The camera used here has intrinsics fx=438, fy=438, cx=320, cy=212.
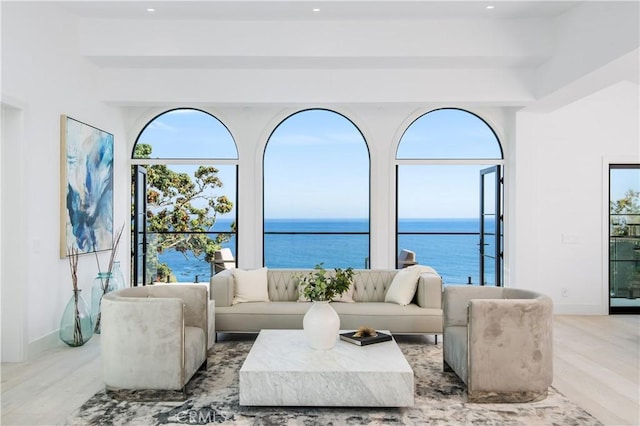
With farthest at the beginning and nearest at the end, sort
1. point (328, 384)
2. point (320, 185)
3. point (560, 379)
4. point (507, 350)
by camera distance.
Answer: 1. point (320, 185)
2. point (560, 379)
3. point (507, 350)
4. point (328, 384)

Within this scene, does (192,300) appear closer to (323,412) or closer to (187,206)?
(323,412)

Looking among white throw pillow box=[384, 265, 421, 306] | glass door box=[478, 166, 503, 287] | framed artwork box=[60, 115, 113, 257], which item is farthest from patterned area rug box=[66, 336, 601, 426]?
glass door box=[478, 166, 503, 287]

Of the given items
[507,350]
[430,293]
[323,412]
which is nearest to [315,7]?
[430,293]

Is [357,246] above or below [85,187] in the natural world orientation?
below

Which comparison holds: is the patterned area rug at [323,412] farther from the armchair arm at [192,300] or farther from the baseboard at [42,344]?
the baseboard at [42,344]

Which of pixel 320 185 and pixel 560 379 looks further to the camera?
pixel 320 185

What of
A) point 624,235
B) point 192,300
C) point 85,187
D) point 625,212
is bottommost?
point 192,300

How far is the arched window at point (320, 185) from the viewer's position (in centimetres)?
1030

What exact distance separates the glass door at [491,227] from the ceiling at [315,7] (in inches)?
93.5

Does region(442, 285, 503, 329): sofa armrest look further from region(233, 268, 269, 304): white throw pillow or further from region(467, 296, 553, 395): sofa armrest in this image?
region(233, 268, 269, 304): white throw pillow

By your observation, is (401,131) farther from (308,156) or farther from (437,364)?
(308,156)

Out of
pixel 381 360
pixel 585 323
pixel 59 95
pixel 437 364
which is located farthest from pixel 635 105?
pixel 59 95

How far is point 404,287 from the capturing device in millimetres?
4543

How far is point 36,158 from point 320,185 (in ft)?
25.3
